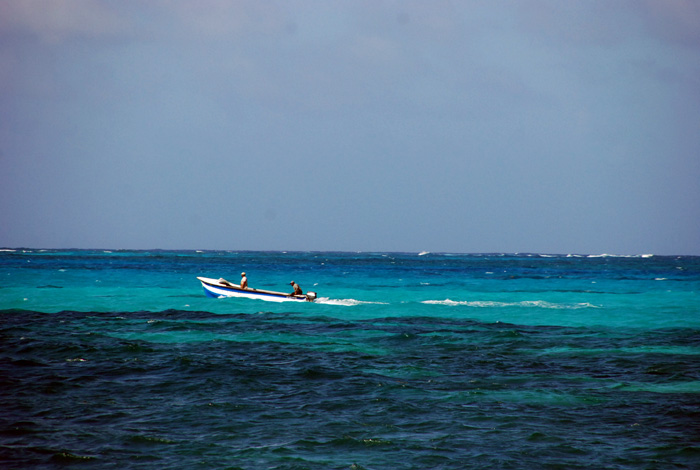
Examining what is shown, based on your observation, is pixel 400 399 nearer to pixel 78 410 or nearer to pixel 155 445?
pixel 155 445

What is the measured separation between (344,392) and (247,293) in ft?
80.3

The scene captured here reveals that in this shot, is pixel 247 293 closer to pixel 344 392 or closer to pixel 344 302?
pixel 344 302

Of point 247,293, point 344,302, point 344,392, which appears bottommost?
point 344,392

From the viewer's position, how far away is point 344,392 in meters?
15.5

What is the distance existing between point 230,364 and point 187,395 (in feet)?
11.8

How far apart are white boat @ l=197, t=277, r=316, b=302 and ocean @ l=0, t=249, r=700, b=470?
6.58 metres

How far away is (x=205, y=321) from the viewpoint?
96.6ft

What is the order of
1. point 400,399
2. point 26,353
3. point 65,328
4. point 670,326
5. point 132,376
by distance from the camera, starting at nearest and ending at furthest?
point 400,399 < point 132,376 < point 26,353 < point 65,328 < point 670,326

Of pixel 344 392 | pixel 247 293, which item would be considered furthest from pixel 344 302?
pixel 344 392

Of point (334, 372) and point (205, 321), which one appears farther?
point (205, 321)

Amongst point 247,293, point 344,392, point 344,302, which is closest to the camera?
point 344,392

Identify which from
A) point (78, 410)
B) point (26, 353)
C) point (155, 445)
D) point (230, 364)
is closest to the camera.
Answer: point (155, 445)

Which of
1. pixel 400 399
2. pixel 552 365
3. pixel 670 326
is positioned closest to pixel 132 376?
pixel 400 399

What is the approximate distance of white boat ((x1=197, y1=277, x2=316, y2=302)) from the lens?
125 ft
